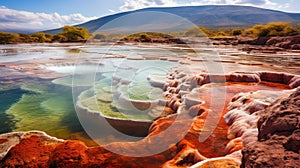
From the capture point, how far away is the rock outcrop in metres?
1.65

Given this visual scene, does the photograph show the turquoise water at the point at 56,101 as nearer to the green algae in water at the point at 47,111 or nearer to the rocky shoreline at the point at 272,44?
the green algae in water at the point at 47,111

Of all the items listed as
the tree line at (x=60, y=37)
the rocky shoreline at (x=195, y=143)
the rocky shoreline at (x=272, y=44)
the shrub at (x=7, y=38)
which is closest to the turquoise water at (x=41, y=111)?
the rocky shoreline at (x=195, y=143)

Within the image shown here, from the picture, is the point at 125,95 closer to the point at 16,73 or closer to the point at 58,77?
the point at 58,77

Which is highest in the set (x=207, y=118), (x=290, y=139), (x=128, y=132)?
(x=290, y=139)

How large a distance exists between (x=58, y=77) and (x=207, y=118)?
8725mm

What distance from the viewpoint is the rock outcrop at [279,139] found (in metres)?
1.65

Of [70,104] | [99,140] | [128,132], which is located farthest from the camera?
[70,104]

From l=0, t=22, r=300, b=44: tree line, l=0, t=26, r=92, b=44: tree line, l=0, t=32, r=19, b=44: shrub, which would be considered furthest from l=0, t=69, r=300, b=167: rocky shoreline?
l=0, t=26, r=92, b=44: tree line

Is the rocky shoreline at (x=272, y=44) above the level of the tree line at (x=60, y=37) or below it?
below

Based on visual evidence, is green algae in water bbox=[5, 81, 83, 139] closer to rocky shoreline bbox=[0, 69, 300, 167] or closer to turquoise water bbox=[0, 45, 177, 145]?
turquoise water bbox=[0, 45, 177, 145]

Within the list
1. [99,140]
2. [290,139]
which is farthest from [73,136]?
[290,139]

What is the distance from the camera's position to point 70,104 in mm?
7402

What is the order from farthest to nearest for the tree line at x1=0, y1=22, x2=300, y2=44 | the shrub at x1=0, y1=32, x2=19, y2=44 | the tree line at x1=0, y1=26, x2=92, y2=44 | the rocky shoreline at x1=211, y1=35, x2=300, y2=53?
the tree line at x1=0, y1=26, x2=92, y2=44 → the shrub at x1=0, y1=32, x2=19, y2=44 → the tree line at x1=0, y1=22, x2=300, y2=44 → the rocky shoreline at x1=211, y1=35, x2=300, y2=53

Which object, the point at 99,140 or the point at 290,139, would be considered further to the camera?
the point at 99,140
